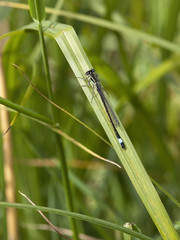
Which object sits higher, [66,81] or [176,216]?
[66,81]

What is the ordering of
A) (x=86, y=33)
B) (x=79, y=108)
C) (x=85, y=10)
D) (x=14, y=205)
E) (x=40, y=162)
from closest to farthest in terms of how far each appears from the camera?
1. (x=14, y=205)
2. (x=40, y=162)
3. (x=85, y=10)
4. (x=79, y=108)
5. (x=86, y=33)

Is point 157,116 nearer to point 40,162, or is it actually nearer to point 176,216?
point 176,216

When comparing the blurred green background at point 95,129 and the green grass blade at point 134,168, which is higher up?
the blurred green background at point 95,129

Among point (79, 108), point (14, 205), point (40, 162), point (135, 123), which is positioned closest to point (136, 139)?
point (135, 123)

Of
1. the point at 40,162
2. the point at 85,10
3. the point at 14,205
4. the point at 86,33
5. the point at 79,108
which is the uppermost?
the point at 86,33

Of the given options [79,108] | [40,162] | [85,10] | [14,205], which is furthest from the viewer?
[79,108]

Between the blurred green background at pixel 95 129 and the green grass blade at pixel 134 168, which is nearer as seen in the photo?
the green grass blade at pixel 134 168

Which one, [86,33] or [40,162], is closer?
[40,162]

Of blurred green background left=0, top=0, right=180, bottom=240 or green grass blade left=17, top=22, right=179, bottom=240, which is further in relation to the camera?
blurred green background left=0, top=0, right=180, bottom=240

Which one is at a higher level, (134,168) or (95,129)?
(95,129)

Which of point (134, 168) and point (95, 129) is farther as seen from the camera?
point (95, 129)

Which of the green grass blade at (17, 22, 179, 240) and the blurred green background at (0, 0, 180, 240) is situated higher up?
the blurred green background at (0, 0, 180, 240)
